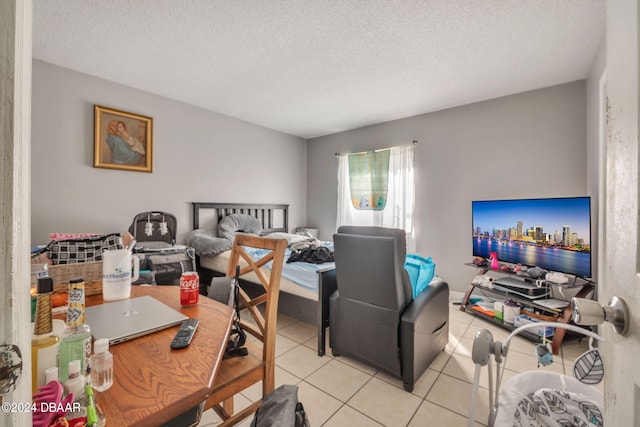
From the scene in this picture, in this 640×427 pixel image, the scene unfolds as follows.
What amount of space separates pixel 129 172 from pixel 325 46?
252 centimetres

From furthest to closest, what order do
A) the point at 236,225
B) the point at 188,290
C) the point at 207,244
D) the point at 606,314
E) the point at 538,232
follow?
the point at 236,225 < the point at 207,244 < the point at 538,232 < the point at 188,290 < the point at 606,314

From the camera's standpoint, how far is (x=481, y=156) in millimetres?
3324

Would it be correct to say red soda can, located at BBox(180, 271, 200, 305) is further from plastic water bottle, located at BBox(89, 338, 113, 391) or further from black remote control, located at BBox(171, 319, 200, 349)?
plastic water bottle, located at BBox(89, 338, 113, 391)

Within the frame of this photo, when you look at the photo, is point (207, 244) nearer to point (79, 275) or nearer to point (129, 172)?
point (129, 172)

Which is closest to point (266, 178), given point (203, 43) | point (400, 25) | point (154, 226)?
point (154, 226)

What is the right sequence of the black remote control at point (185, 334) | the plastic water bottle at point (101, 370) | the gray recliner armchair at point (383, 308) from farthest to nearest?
the gray recliner armchair at point (383, 308), the black remote control at point (185, 334), the plastic water bottle at point (101, 370)

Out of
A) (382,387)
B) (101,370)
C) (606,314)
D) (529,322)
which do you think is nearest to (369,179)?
(529,322)

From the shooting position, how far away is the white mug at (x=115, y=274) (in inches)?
43.1

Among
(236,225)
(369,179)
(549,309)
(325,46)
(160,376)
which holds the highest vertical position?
(325,46)

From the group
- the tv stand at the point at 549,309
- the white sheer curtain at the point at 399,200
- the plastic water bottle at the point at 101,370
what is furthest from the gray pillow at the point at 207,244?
the tv stand at the point at 549,309

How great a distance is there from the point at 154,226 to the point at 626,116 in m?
3.65

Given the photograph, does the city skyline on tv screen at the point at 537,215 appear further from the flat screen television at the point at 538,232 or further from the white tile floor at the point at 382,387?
the white tile floor at the point at 382,387

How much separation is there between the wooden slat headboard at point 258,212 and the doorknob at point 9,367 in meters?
3.47

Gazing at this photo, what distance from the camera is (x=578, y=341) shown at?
2.37 metres
